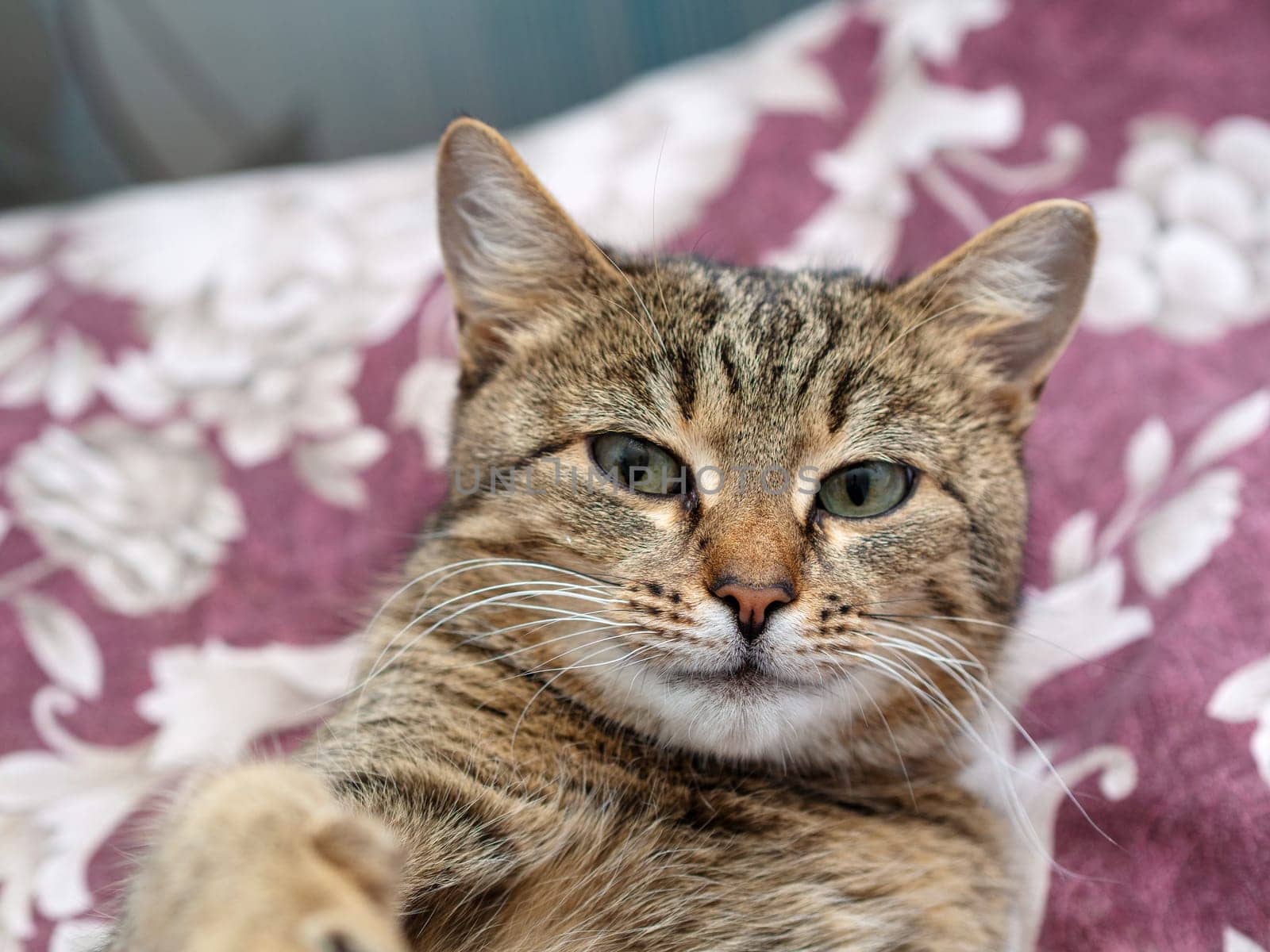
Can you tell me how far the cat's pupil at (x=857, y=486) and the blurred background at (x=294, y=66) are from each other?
1.56 metres

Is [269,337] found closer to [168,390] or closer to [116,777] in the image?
[168,390]

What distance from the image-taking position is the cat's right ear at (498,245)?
1.04 m

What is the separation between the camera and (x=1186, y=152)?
1.50 metres

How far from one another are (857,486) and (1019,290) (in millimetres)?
320

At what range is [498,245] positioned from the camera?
111cm

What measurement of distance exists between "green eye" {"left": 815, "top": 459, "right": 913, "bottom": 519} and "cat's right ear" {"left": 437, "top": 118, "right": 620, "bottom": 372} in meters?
0.32

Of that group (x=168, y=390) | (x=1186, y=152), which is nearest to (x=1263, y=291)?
(x=1186, y=152)

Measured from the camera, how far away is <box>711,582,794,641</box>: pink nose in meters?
0.84

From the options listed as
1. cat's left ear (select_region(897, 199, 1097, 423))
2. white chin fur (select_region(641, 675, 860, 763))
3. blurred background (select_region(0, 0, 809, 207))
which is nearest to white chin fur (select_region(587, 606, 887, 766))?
white chin fur (select_region(641, 675, 860, 763))

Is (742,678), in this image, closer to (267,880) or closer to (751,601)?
(751,601)

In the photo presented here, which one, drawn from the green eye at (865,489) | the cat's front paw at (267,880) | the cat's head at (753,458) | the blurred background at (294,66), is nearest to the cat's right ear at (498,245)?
Result: the cat's head at (753,458)

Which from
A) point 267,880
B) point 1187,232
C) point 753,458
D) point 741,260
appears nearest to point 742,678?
point 753,458

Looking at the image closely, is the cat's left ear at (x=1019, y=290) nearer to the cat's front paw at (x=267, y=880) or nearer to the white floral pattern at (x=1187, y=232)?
the white floral pattern at (x=1187, y=232)

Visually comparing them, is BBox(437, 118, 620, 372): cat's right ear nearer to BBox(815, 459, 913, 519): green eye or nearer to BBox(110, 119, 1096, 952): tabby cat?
BBox(110, 119, 1096, 952): tabby cat
